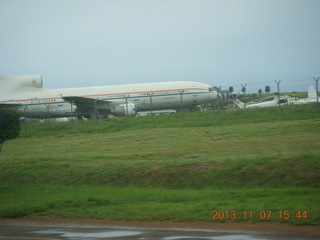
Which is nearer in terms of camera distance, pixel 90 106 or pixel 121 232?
pixel 121 232

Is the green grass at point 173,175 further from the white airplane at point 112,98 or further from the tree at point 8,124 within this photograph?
the white airplane at point 112,98

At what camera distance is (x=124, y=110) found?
1607 inches

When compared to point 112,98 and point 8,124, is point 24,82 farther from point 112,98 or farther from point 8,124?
point 8,124

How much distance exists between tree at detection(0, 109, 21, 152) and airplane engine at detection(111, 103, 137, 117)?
79.7 ft

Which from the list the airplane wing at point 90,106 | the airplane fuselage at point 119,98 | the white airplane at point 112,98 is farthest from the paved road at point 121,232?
the airplane fuselage at point 119,98

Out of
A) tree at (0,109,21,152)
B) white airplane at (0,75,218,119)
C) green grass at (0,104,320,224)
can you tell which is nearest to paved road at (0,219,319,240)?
green grass at (0,104,320,224)

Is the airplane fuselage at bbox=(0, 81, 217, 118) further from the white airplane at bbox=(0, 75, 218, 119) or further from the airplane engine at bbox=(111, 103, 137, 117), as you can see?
the airplane engine at bbox=(111, 103, 137, 117)

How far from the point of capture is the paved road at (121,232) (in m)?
7.93

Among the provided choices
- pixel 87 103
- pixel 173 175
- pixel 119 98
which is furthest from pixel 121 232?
pixel 119 98

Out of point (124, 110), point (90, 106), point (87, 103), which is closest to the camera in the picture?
point (124, 110)

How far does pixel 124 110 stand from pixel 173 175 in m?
27.3

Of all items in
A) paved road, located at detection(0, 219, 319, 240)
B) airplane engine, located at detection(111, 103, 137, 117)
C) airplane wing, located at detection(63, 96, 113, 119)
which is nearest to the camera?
paved road, located at detection(0, 219, 319, 240)

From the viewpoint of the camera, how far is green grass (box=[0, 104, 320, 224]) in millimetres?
10430

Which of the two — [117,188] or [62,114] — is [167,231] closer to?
[117,188]
